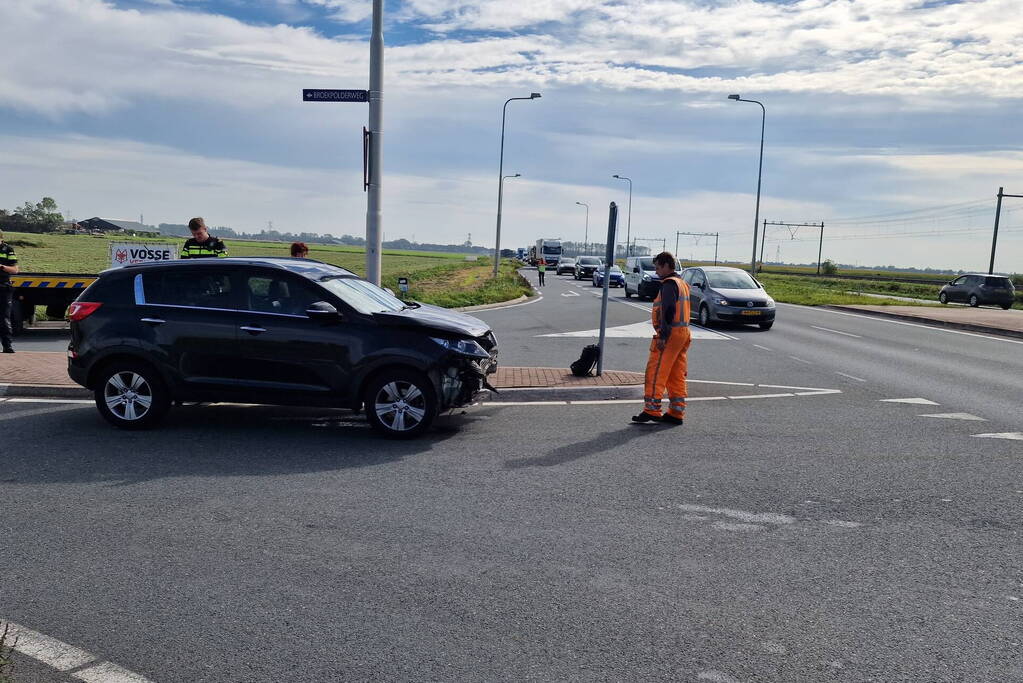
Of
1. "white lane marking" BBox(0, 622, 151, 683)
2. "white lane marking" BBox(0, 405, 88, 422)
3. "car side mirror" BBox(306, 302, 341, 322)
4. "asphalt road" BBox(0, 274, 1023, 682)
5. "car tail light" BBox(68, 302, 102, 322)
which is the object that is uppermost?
"car side mirror" BBox(306, 302, 341, 322)

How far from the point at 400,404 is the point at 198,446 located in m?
1.81

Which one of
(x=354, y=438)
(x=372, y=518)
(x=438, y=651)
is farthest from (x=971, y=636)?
(x=354, y=438)

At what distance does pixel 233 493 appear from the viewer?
5906 mm

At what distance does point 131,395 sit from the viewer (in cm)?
796

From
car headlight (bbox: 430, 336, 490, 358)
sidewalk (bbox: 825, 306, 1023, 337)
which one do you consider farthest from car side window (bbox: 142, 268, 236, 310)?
sidewalk (bbox: 825, 306, 1023, 337)

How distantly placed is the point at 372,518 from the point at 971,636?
11.2ft

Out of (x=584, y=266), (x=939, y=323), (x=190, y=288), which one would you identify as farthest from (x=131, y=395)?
(x=584, y=266)

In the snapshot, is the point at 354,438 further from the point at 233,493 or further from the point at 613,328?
the point at 613,328

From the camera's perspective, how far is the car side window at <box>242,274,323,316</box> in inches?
314

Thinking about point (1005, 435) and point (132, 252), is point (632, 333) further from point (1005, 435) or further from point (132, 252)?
point (132, 252)

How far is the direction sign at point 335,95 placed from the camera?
11.9 meters

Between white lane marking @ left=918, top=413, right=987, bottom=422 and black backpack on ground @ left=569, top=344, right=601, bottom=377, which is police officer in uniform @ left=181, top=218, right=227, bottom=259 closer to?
black backpack on ground @ left=569, top=344, right=601, bottom=377

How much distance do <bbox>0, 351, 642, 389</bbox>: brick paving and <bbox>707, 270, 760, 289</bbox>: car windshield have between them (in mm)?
10883

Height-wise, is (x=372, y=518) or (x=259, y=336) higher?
(x=259, y=336)
